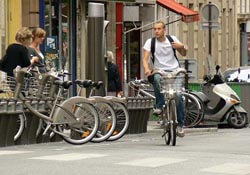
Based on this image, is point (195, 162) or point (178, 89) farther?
point (178, 89)

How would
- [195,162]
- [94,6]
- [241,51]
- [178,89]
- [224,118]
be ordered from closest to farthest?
[195,162], [178,89], [94,6], [224,118], [241,51]

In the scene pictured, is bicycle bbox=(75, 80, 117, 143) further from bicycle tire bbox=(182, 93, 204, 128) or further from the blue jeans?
bicycle tire bbox=(182, 93, 204, 128)

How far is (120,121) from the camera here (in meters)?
13.9

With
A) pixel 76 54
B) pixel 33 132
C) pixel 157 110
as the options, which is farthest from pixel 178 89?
pixel 76 54

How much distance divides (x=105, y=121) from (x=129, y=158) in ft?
9.89

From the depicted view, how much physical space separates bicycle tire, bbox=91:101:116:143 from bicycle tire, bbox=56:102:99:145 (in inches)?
11.6

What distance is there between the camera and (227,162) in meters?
10.1

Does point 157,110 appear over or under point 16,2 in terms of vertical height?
under

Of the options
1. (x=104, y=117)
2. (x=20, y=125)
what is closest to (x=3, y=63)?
(x=20, y=125)

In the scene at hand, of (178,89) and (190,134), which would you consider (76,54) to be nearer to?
(190,134)

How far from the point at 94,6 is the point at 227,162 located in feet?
19.5

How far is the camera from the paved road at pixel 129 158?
920 centimetres

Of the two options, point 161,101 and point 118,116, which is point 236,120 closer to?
point 118,116

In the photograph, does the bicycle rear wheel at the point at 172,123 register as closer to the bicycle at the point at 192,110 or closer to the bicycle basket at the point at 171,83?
the bicycle basket at the point at 171,83
